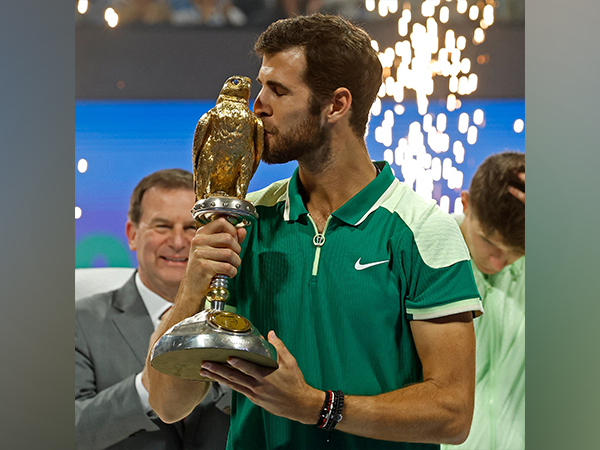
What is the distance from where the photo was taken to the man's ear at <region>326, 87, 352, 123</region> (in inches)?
73.3

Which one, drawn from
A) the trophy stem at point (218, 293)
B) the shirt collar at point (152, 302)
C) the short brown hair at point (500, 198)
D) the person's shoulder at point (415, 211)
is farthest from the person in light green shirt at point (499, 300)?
the trophy stem at point (218, 293)

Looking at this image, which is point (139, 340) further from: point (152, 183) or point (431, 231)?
point (431, 231)

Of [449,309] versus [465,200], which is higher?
[465,200]

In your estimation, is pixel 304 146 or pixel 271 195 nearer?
pixel 304 146

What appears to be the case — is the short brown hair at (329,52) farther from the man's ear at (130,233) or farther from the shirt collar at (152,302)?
the shirt collar at (152,302)

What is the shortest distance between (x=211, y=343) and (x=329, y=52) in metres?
0.91

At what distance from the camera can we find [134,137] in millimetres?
2598

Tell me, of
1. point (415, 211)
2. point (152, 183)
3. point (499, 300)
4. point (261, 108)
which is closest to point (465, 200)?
point (499, 300)

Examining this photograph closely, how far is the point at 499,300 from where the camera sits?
2.60 meters

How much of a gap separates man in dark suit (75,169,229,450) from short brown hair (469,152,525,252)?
116 centimetres

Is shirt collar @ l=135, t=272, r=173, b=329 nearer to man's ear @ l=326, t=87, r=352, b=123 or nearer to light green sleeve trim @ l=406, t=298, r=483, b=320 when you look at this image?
man's ear @ l=326, t=87, r=352, b=123
